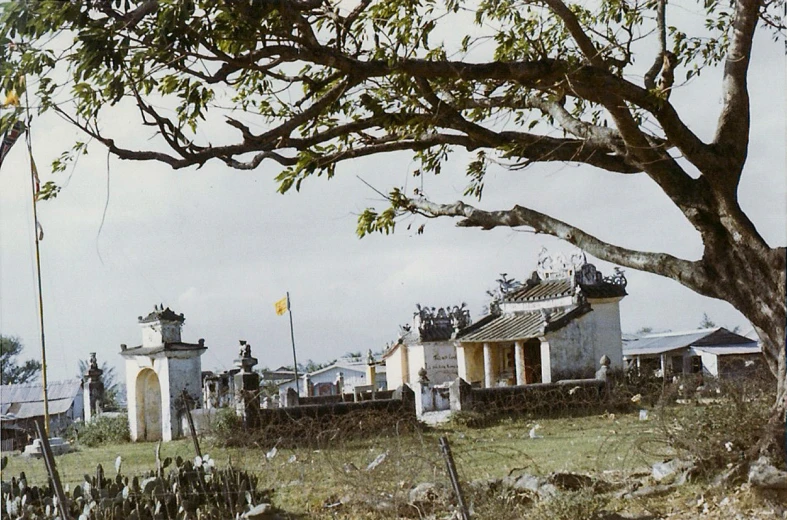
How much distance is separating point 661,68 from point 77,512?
7.72m

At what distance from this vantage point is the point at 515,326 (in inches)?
1056

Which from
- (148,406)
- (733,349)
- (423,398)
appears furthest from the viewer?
(733,349)

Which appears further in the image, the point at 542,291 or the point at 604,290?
the point at 542,291

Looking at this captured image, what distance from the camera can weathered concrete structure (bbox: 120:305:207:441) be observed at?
18906mm

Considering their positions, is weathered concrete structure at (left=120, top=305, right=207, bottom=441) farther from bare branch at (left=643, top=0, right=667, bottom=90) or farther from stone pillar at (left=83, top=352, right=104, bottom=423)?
bare branch at (left=643, top=0, right=667, bottom=90)

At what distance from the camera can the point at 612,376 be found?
22.9 m

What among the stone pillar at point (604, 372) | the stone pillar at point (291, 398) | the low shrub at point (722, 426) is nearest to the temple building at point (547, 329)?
the stone pillar at point (604, 372)

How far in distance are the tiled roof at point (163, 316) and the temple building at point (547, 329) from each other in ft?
33.5

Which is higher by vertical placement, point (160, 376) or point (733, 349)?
point (160, 376)

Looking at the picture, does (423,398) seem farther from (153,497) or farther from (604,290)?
(153,497)

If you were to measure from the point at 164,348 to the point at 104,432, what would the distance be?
2275mm

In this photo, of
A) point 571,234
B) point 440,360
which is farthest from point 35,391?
point 571,234

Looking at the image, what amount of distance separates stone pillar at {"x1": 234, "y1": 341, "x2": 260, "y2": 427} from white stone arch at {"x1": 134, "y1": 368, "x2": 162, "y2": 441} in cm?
183

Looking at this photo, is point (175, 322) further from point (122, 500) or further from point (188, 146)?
point (188, 146)
